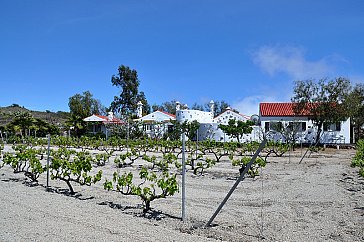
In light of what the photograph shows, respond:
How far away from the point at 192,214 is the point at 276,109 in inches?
1194

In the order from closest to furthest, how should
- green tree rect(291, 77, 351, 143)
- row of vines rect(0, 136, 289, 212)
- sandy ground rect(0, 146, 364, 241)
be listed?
sandy ground rect(0, 146, 364, 241) → row of vines rect(0, 136, 289, 212) → green tree rect(291, 77, 351, 143)

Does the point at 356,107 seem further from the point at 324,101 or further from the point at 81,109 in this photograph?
the point at 81,109

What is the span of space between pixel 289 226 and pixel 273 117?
1157 inches

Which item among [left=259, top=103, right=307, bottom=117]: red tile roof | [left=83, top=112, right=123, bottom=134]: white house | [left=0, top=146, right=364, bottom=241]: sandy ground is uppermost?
[left=259, top=103, right=307, bottom=117]: red tile roof

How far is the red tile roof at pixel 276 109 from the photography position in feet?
112

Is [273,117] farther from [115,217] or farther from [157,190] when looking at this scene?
[115,217]

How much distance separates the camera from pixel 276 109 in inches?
1379

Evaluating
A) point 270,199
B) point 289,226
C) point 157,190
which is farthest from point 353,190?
point 157,190

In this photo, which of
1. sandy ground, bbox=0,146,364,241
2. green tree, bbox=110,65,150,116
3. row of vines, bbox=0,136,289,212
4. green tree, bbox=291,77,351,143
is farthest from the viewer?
green tree, bbox=110,65,150,116

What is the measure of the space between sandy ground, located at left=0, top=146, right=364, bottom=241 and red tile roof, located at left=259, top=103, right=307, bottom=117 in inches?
983

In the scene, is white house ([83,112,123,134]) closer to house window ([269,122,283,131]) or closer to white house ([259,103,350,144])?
white house ([259,103,350,144])

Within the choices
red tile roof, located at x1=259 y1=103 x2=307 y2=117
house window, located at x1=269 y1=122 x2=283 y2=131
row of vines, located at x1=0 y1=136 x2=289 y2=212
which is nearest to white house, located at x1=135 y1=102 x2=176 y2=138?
row of vines, located at x1=0 y1=136 x2=289 y2=212

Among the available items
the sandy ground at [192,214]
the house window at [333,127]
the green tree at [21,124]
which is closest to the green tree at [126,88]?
the green tree at [21,124]

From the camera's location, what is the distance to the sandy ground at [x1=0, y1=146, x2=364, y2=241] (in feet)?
16.5
